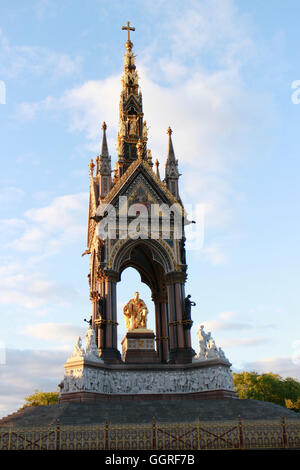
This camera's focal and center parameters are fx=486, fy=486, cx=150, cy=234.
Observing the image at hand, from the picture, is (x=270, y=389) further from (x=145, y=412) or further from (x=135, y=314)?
(x=145, y=412)

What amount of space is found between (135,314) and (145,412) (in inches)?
341

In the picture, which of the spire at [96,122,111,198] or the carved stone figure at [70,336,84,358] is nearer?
the carved stone figure at [70,336,84,358]

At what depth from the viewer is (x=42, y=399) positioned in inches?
2126

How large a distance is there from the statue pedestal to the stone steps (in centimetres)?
490

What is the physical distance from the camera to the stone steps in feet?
61.4

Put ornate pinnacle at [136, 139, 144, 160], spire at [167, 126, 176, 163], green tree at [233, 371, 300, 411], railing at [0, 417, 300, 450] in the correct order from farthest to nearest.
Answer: green tree at [233, 371, 300, 411] < spire at [167, 126, 176, 163] < ornate pinnacle at [136, 139, 144, 160] < railing at [0, 417, 300, 450]

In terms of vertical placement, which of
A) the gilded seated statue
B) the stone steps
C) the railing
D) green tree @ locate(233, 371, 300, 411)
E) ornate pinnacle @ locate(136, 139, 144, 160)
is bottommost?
the railing

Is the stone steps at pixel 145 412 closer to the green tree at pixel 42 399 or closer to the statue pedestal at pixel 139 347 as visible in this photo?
the statue pedestal at pixel 139 347

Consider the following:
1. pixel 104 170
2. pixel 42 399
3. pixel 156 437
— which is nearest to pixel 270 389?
pixel 42 399

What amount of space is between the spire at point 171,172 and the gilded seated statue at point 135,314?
695 centimetres

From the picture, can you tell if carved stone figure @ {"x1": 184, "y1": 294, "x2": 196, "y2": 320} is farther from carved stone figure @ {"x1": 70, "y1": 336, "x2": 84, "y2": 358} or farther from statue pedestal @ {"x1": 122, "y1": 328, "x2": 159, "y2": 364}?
carved stone figure @ {"x1": 70, "y1": 336, "x2": 84, "y2": 358}

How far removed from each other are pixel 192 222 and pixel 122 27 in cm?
1626

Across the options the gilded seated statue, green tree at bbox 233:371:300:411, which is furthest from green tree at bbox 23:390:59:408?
the gilded seated statue
